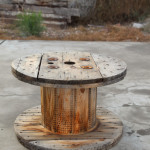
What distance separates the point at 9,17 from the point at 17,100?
6.88m

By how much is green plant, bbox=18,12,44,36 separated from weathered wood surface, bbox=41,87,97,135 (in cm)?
528

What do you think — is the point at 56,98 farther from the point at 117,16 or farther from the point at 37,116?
the point at 117,16

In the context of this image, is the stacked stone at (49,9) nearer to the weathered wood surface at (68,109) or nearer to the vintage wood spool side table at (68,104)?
the vintage wood spool side table at (68,104)

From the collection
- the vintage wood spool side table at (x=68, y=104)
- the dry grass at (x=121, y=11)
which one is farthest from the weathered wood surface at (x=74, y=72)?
the dry grass at (x=121, y=11)

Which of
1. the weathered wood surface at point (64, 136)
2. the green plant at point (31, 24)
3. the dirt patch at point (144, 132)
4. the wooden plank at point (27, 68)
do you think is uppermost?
the wooden plank at point (27, 68)

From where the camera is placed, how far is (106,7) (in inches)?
411

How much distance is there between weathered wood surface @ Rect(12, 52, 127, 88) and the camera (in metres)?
2.20

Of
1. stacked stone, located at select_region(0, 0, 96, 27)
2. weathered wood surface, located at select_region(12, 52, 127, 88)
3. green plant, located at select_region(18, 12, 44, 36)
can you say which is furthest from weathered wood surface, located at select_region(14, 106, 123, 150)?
stacked stone, located at select_region(0, 0, 96, 27)

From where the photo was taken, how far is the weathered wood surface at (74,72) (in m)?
2.20

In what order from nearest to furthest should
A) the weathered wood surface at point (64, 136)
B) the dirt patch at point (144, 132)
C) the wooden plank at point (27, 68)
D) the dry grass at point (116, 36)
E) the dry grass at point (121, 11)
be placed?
the wooden plank at point (27, 68)
the weathered wood surface at point (64, 136)
the dirt patch at point (144, 132)
the dry grass at point (116, 36)
the dry grass at point (121, 11)

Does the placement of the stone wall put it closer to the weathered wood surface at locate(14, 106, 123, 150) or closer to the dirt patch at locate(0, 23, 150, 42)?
the dirt patch at locate(0, 23, 150, 42)

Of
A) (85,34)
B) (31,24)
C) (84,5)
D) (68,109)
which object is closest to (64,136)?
(68,109)

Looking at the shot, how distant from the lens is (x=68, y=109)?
255 cm

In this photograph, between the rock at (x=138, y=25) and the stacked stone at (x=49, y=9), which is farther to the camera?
the stacked stone at (x=49, y=9)
